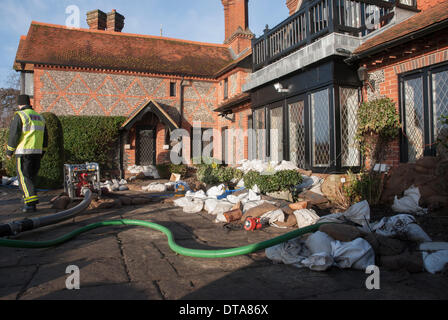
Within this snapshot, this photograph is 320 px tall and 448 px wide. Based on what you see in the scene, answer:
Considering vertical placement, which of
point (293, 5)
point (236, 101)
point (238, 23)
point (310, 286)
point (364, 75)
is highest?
point (238, 23)

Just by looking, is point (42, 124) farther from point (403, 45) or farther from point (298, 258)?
point (403, 45)

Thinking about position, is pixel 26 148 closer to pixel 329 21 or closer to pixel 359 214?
pixel 359 214

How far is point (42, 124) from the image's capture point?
6.16m

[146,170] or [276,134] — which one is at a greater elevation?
[276,134]

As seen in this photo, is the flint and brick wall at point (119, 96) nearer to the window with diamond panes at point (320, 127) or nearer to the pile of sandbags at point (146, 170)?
the pile of sandbags at point (146, 170)

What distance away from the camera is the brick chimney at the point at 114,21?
70.8 ft

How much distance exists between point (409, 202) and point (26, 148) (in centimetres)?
677

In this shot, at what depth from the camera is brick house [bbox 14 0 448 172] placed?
612 cm

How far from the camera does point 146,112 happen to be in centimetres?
1592

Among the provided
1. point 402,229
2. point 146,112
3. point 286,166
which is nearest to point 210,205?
point 286,166

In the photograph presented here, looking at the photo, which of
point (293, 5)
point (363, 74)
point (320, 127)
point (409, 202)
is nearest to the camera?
point (409, 202)

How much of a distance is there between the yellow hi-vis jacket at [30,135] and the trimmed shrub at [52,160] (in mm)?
5119

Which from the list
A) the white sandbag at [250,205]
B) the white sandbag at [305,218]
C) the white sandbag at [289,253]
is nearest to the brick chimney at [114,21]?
the white sandbag at [250,205]

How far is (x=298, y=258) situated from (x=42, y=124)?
569cm
